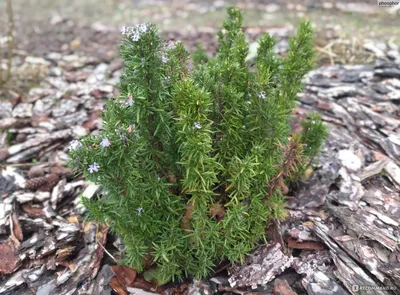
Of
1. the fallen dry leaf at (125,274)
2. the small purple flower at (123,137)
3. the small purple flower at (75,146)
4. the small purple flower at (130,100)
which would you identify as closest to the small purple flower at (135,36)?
the small purple flower at (130,100)

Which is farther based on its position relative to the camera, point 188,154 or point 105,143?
point 188,154

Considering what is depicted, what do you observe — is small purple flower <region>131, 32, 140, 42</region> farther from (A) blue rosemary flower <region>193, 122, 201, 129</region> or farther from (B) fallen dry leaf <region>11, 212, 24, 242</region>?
(B) fallen dry leaf <region>11, 212, 24, 242</region>

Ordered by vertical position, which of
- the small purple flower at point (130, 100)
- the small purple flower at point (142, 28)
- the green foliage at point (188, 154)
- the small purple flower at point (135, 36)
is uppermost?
the small purple flower at point (142, 28)

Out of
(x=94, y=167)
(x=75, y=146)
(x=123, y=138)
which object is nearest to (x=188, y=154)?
(x=123, y=138)

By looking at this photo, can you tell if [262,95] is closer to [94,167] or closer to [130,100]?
[130,100]

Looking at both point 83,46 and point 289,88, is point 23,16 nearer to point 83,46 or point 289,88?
point 83,46

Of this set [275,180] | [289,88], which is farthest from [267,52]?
[275,180]

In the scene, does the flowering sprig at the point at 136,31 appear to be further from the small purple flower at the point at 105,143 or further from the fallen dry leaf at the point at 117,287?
the fallen dry leaf at the point at 117,287

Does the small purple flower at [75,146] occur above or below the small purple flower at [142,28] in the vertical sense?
below
